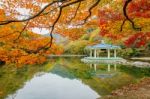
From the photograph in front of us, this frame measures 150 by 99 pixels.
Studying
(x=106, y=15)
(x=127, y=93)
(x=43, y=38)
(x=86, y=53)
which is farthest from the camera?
(x=86, y=53)

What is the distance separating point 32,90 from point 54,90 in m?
1.16

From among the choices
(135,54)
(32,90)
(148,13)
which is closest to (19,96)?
(32,90)

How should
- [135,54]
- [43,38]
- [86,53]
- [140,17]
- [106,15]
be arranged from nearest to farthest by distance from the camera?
[43,38]
[140,17]
[106,15]
[135,54]
[86,53]

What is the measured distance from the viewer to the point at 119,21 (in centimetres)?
1395

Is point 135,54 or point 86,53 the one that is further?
point 86,53

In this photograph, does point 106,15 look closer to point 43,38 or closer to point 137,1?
point 137,1

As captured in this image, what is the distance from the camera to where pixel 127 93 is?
39.8 ft

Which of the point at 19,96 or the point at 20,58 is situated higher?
the point at 20,58

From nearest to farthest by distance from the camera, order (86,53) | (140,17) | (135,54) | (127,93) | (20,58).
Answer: (20,58)
(127,93)
(140,17)
(135,54)
(86,53)

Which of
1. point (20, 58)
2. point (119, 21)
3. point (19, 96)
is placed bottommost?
point (19, 96)

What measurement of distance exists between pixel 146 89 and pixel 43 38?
15.5 feet

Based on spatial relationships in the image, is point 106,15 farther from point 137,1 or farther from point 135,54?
point 135,54

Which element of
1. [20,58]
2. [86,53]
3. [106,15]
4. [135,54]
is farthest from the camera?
[86,53]

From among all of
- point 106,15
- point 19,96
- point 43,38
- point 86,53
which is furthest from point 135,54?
point 43,38
